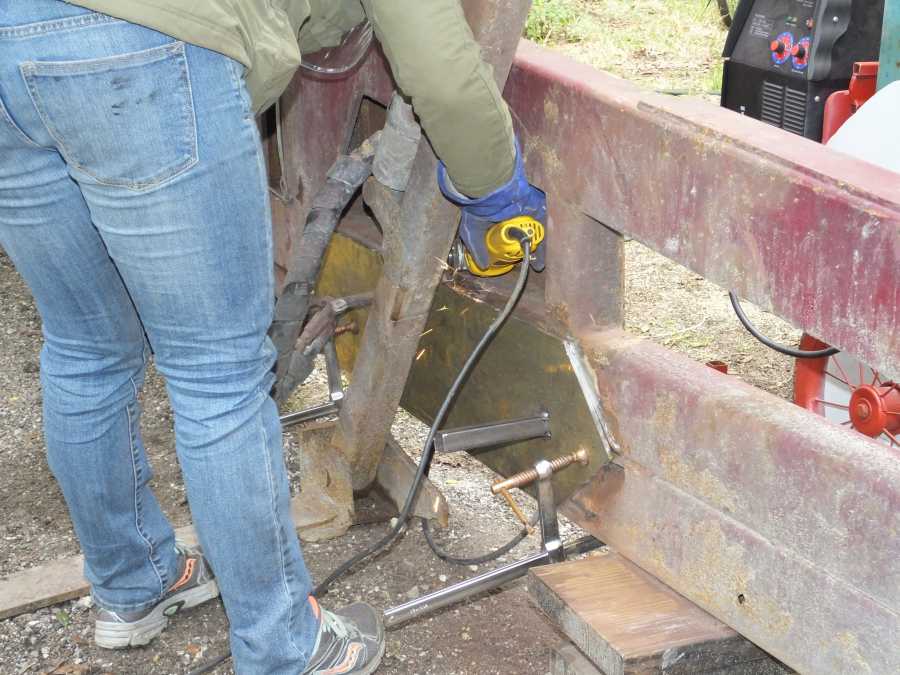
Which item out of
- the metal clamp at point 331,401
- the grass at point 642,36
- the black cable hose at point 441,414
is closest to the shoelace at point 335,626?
the black cable hose at point 441,414

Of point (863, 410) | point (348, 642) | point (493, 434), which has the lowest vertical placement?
point (348, 642)

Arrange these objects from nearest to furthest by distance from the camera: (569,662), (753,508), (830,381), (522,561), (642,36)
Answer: (753,508) → (569,662) → (522,561) → (830,381) → (642,36)

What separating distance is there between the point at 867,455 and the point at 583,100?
821mm

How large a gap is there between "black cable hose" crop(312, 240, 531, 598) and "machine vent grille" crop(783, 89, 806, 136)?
1524mm

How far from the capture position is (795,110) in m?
3.55

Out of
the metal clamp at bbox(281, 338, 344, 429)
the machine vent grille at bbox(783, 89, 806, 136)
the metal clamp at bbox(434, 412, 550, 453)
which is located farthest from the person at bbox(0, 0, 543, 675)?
the machine vent grille at bbox(783, 89, 806, 136)

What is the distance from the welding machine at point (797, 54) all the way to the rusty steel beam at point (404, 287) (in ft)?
5.50

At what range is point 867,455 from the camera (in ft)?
5.80

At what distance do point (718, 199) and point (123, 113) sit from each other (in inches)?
37.7

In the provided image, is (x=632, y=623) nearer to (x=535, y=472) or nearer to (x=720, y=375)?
(x=535, y=472)

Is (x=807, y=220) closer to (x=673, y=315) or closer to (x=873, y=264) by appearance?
(x=873, y=264)

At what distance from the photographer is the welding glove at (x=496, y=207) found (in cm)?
215

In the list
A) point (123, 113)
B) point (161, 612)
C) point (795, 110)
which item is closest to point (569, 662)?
point (161, 612)

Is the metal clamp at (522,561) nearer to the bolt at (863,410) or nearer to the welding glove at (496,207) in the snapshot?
the welding glove at (496,207)
